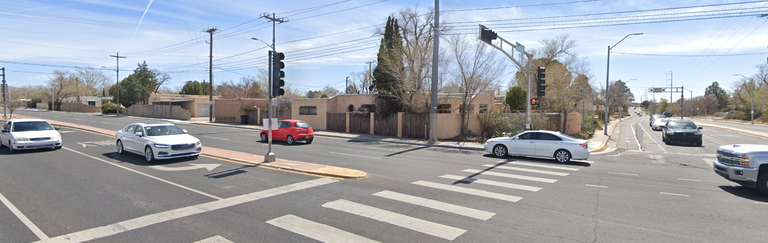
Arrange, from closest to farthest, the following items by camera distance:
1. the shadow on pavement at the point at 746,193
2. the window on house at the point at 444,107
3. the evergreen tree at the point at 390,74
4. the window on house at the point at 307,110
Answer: the shadow on pavement at the point at 746,193
the evergreen tree at the point at 390,74
the window on house at the point at 444,107
the window on house at the point at 307,110

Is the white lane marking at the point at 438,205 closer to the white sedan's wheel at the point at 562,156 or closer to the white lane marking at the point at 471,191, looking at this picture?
the white lane marking at the point at 471,191

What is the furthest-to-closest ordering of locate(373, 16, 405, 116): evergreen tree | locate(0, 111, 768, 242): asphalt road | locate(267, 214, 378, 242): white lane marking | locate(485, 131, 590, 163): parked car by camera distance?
locate(373, 16, 405, 116): evergreen tree → locate(485, 131, 590, 163): parked car → locate(0, 111, 768, 242): asphalt road → locate(267, 214, 378, 242): white lane marking

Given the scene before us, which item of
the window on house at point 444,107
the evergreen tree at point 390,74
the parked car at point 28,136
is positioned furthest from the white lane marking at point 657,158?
the parked car at point 28,136

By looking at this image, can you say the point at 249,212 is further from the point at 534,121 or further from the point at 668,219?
the point at 534,121

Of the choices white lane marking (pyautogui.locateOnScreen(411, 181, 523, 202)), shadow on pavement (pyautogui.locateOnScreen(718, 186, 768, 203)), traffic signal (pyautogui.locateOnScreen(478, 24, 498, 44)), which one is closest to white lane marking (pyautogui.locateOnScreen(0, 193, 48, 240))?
white lane marking (pyautogui.locateOnScreen(411, 181, 523, 202))

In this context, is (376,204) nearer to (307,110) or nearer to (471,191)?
(471,191)

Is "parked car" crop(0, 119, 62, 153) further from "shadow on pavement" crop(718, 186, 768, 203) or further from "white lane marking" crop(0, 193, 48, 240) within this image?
"shadow on pavement" crop(718, 186, 768, 203)

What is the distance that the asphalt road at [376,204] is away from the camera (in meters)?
5.82

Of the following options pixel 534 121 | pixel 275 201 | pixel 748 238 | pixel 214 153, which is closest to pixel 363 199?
pixel 275 201

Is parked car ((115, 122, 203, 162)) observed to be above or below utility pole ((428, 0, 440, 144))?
below

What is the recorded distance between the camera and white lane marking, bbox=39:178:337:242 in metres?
5.62

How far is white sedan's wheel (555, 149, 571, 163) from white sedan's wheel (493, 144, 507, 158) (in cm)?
195

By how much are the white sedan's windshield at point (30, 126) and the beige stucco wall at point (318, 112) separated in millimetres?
18087

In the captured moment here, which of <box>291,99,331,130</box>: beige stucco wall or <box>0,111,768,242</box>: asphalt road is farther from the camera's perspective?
<box>291,99,331,130</box>: beige stucco wall
